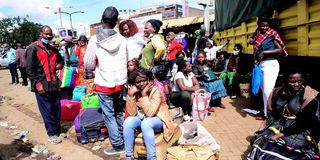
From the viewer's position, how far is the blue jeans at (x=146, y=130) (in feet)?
9.82

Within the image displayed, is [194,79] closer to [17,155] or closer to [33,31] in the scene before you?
[17,155]

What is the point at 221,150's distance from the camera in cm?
353

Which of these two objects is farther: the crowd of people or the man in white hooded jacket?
the man in white hooded jacket

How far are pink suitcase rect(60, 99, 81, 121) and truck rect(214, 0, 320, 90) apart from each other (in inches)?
152

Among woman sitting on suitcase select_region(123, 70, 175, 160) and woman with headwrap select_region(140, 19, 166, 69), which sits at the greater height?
woman with headwrap select_region(140, 19, 166, 69)

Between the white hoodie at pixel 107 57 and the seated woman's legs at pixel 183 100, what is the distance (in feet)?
5.17

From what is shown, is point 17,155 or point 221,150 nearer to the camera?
point 221,150

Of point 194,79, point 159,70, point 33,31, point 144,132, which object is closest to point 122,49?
point 159,70

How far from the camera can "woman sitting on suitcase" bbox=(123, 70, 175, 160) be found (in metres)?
3.08

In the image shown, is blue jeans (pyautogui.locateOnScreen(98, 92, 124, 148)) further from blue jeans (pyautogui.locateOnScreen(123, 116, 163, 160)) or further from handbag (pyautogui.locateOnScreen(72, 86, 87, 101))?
handbag (pyautogui.locateOnScreen(72, 86, 87, 101))

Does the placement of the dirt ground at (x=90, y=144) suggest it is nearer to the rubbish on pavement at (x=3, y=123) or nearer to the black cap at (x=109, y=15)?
the rubbish on pavement at (x=3, y=123)

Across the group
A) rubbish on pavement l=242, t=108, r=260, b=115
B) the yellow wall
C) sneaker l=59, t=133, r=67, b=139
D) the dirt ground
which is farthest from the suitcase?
rubbish on pavement l=242, t=108, r=260, b=115

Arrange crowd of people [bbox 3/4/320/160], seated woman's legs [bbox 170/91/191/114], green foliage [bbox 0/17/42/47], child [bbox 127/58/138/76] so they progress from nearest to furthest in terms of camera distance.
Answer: crowd of people [bbox 3/4/320/160], child [bbox 127/58/138/76], seated woman's legs [bbox 170/91/191/114], green foliage [bbox 0/17/42/47]

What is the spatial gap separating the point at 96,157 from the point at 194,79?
7.75 feet
